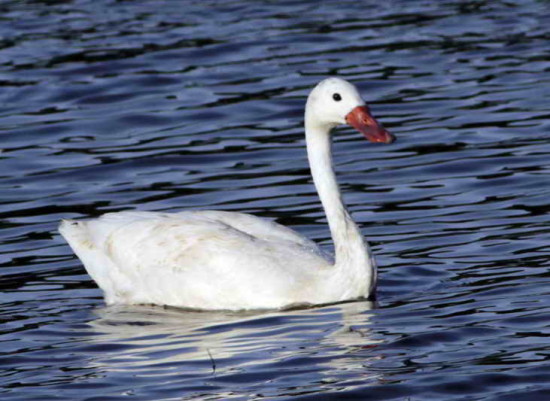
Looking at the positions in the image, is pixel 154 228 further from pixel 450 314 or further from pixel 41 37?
pixel 41 37

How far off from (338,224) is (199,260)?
96 centimetres

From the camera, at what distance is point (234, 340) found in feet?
32.1

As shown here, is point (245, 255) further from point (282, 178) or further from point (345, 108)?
point (282, 178)

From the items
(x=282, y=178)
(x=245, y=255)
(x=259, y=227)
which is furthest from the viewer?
(x=282, y=178)

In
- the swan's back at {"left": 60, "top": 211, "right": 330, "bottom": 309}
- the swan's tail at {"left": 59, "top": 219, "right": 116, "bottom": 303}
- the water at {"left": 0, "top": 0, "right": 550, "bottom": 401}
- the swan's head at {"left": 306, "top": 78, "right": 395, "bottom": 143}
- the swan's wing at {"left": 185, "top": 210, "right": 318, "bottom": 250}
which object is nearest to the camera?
the water at {"left": 0, "top": 0, "right": 550, "bottom": 401}

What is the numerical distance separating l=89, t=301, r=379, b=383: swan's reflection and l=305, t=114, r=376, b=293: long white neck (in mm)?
194

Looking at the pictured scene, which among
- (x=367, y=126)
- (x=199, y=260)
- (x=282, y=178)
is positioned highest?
(x=367, y=126)

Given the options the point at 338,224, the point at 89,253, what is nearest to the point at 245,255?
the point at 338,224

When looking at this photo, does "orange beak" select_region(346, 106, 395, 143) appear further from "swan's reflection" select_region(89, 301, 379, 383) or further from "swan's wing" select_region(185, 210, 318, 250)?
"swan's reflection" select_region(89, 301, 379, 383)

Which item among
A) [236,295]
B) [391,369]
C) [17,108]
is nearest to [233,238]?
[236,295]

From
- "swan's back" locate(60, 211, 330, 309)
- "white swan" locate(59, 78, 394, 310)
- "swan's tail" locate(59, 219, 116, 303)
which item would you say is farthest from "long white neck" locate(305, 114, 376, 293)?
"swan's tail" locate(59, 219, 116, 303)

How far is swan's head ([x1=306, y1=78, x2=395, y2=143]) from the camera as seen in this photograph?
424 inches

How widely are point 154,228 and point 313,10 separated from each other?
1091 centimetres

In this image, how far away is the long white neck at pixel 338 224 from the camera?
1070 centimetres
